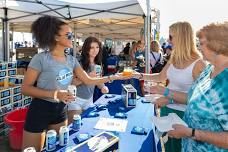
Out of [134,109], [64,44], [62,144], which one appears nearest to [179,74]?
[134,109]

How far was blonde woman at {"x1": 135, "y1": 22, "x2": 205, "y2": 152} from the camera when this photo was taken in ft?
8.13

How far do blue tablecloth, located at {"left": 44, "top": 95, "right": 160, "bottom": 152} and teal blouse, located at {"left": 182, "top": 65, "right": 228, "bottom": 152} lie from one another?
0.38 metres

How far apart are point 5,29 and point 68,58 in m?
4.03

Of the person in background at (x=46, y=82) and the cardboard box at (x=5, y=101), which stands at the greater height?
the person in background at (x=46, y=82)

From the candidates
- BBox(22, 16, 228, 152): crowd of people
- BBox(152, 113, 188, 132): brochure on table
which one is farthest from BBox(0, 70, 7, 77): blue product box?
BBox(152, 113, 188, 132): brochure on table

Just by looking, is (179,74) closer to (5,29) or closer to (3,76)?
(3,76)

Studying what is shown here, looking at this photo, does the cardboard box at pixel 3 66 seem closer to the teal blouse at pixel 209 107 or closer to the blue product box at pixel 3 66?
the blue product box at pixel 3 66

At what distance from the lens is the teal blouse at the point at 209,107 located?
4.69 ft

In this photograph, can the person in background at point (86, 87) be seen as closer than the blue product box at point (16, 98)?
Yes

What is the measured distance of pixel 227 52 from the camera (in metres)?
1.49

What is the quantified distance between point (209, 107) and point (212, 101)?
4cm

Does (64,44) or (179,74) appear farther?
(179,74)

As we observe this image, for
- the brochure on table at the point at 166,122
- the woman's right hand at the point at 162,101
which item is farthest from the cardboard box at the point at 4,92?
the brochure on table at the point at 166,122

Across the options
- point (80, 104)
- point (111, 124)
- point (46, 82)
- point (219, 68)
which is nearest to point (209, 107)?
point (219, 68)
